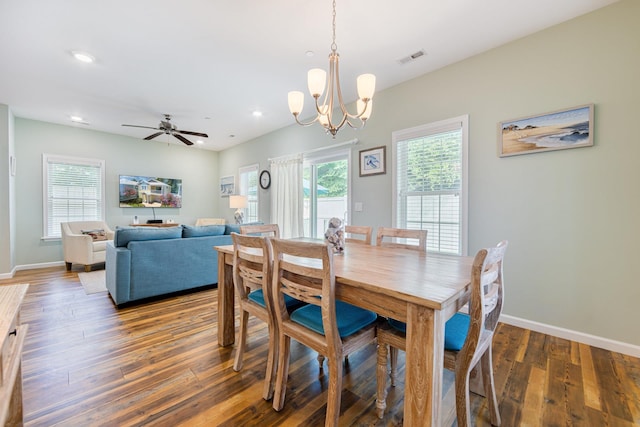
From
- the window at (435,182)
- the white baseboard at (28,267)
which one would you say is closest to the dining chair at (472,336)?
the window at (435,182)

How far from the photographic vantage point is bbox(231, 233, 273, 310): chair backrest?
1.54m

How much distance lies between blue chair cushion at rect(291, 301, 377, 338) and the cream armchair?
15.2 ft

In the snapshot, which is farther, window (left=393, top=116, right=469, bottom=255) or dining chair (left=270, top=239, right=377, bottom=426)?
window (left=393, top=116, right=469, bottom=255)

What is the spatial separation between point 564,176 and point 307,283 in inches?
95.3

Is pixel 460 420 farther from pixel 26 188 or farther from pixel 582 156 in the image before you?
pixel 26 188

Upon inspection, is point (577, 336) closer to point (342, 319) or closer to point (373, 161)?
point (342, 319)

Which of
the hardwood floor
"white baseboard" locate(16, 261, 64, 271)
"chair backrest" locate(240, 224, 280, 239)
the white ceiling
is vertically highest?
the white ceiling

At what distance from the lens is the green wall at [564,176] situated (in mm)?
2041

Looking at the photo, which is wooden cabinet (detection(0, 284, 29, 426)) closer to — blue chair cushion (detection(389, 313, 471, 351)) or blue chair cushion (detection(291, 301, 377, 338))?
blue chair cushion (detection(291, 301, 377, 338))

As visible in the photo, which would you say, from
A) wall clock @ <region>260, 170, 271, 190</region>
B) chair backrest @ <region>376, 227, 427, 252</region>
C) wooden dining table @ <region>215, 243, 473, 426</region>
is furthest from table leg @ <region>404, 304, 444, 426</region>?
wall clock @ <region>260, 170, 271, 190</region>

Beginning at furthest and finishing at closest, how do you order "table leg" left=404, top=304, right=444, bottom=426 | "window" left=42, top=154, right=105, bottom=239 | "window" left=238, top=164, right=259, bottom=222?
"window" left=238, top=164, right=259, bottom=222, "window" left=42, top=154, right=105, bottom=239, "table leg" left=404, top=304, right=444, bottom=426

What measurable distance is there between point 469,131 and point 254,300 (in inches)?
104

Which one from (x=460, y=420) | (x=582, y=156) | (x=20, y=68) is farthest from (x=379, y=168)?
(x=20, y=68)

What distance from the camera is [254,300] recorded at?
6.05 feet
